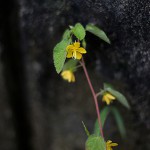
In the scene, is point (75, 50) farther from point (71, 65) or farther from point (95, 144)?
point (95, 144)

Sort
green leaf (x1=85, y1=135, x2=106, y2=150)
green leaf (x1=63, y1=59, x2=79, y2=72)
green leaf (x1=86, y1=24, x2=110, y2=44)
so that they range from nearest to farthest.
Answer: green leaf (x1=85, y1=135, x2=106, y2=150), green leaf (x1=86, y1=24, x2=110, y2=44), green leaf (x1=63, y1=59, x2=79, y2=72)

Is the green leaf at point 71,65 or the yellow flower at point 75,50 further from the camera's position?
the green leaf at point 71,65

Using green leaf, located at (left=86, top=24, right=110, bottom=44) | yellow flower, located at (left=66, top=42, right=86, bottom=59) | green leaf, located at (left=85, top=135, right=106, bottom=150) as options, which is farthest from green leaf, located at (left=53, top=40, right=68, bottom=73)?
green leaf, located at (left=85, top=135, right=106, bottom=150)

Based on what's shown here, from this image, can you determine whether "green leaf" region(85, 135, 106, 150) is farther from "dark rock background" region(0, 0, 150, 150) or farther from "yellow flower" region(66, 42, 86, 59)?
"dark rock background" region(0, 0, 150, 150)

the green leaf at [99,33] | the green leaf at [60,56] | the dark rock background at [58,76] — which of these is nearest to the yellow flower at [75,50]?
the green leaf at [60,56]

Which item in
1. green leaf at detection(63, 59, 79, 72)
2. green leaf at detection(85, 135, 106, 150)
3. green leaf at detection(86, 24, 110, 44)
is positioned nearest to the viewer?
green leaf at detection(85, 135, 106, 150)

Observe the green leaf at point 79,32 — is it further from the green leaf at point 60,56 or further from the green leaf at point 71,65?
the green leaf at point 71,65

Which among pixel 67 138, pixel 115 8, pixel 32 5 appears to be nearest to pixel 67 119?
pixel 67 138

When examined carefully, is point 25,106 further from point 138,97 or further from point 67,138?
point 138,97
